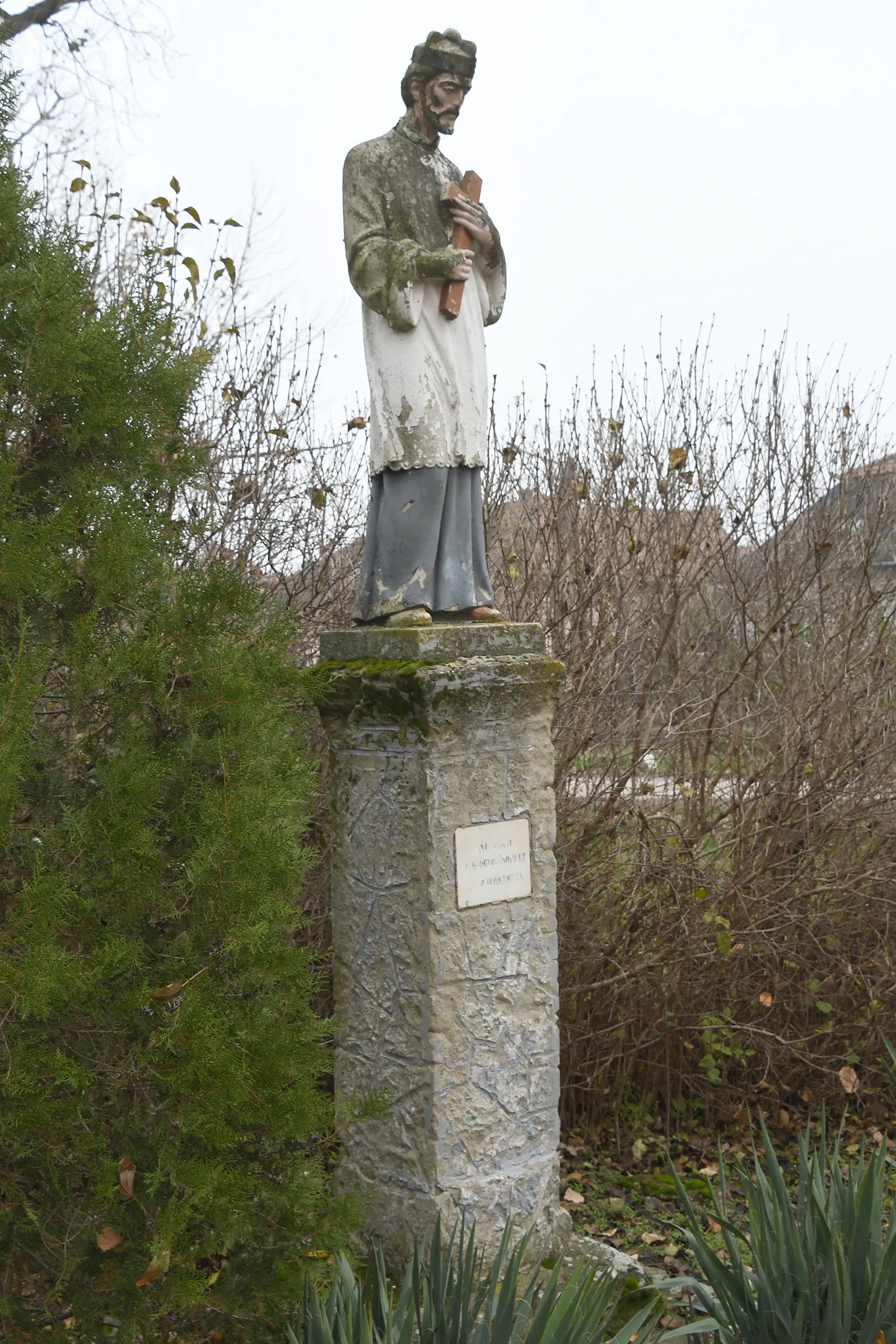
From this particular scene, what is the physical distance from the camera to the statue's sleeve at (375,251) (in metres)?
3.87

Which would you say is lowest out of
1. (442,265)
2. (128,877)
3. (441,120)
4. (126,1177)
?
(126,1177)

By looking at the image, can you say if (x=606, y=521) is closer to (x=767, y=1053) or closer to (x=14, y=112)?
(x=767, y=1053)

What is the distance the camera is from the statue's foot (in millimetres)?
3896

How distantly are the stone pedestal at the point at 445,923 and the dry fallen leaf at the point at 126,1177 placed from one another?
124 centimetres

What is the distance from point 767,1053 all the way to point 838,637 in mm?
2188

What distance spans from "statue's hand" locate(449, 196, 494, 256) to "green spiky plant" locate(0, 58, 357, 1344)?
4.37ft

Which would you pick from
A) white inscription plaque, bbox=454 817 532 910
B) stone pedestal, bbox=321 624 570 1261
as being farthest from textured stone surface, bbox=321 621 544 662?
white inscription plaque, bbox=454 817 532 910

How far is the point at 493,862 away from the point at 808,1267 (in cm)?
142

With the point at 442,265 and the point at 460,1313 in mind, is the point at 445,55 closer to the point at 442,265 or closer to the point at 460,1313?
the point at 442,265

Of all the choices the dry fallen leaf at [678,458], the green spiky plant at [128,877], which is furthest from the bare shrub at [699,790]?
the green spiky plant at [128,877]

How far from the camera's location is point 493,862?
12.9 ft

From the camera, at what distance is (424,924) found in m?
3.81

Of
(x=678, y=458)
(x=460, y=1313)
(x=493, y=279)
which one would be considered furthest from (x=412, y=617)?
(x=678, y=458)

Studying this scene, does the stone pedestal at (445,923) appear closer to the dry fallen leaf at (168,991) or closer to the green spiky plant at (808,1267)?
the green spiky plant at (808,1267)
